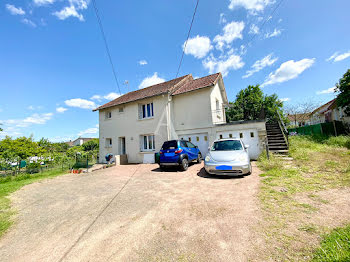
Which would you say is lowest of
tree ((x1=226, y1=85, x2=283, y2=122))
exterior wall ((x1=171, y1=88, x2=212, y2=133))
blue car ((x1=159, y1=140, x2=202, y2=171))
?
blue car ((x1=159, y1=140, x2=202, y2=171))

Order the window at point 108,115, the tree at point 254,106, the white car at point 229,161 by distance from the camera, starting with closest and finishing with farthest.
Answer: the white car at point 229,161
the window at point 108,115
the tree at point 254,106

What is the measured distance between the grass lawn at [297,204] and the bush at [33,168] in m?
12.5

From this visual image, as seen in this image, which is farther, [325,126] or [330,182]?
[325,126]

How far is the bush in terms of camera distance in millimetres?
8736

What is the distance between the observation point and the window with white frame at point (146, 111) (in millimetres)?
12156

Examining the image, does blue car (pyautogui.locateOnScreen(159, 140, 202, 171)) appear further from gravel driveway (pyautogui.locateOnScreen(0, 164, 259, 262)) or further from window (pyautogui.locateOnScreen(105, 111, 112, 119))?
window (pyautogui.locateOnScreen(105, 111, 112, 119))

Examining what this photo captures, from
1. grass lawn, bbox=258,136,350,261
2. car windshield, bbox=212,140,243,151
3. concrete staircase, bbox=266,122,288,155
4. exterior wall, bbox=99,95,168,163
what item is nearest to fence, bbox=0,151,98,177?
exterior wall, bbox=99,95,168,163

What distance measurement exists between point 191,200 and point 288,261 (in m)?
2.31

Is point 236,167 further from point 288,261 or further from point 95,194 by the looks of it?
point 95,194

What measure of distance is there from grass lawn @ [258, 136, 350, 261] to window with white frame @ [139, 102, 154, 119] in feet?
30.0

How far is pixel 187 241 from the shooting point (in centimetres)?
222

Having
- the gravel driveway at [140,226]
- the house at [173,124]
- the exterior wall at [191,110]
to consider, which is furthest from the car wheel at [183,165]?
the exterior wall at [191,110]

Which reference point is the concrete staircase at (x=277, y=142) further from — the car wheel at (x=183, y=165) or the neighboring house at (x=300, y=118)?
the neighboring house at (x=300, y=118)

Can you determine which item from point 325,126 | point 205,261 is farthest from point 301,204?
point 325,126
